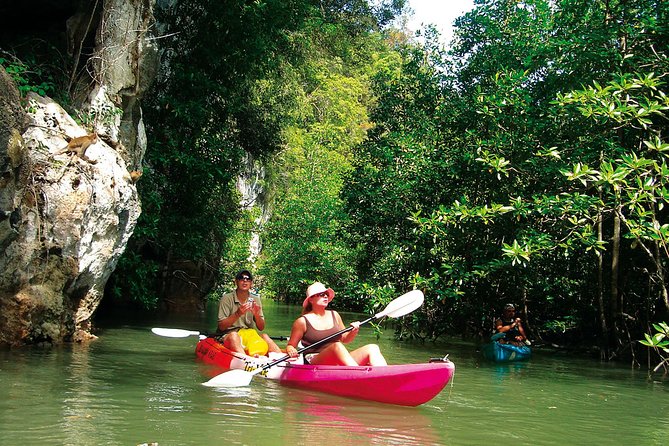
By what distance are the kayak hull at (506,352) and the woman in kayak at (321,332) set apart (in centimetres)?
447

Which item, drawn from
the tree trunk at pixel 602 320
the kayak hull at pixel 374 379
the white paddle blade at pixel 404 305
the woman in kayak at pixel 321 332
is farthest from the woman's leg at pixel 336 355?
the tree trunk at pixel 602 320

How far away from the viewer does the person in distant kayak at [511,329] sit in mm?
12062

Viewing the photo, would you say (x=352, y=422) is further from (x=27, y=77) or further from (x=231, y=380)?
(x=27, y=77)

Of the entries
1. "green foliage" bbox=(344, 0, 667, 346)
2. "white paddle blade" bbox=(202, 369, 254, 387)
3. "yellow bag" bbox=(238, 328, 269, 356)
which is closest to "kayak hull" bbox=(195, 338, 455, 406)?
"white paddle blade" bbox=(202, 369, 254, 387)

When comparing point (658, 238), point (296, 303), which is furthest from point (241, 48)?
point (296, 303)

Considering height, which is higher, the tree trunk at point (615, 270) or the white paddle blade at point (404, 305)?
the tree trunk at point (615, 270)

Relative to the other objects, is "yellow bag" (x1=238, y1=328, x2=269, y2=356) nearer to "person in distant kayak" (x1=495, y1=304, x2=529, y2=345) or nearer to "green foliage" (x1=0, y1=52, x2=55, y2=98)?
"green foliage" (x1=0, y1=52, x2=55, y2=98)

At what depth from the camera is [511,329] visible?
40.4 feet

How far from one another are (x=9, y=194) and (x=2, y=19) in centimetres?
444

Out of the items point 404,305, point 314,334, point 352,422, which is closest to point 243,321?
point 314,334

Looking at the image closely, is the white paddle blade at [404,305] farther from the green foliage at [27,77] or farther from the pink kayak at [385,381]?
the green foliage at [27,77]

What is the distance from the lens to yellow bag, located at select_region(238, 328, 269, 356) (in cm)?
889

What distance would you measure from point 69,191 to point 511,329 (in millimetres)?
7191

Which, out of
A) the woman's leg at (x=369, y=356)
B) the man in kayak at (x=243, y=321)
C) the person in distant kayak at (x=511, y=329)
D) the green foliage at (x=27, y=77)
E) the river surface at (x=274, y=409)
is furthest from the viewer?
the person in distant kayak at (x=511, y=329)
